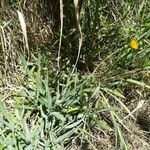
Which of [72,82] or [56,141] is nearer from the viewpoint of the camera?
[56,141]

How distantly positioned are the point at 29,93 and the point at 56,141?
29 cm

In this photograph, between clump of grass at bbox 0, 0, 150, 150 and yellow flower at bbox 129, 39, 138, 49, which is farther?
yellow flower at bbox 129, 39, 138, 49

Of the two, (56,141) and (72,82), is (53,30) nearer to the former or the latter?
(72,82)

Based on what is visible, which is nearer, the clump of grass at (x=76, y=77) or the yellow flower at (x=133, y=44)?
the clump of grass at (x=76, y=77)

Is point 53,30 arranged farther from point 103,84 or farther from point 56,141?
point 56,141

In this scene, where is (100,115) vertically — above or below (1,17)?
below

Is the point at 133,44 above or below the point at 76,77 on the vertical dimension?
above

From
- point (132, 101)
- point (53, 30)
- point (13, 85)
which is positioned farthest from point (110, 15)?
point (13, 85)

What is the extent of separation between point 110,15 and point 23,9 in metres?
0.48

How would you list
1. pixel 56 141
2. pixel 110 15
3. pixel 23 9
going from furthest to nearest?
1. pixel 110 15
2. pixel 23 9
3. pixel 56 141

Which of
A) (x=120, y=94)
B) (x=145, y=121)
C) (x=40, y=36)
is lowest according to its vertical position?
(x=145, y=121)

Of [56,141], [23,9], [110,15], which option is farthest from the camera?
[110,15]

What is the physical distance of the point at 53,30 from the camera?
2355 mm

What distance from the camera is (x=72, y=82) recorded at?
2240mm
